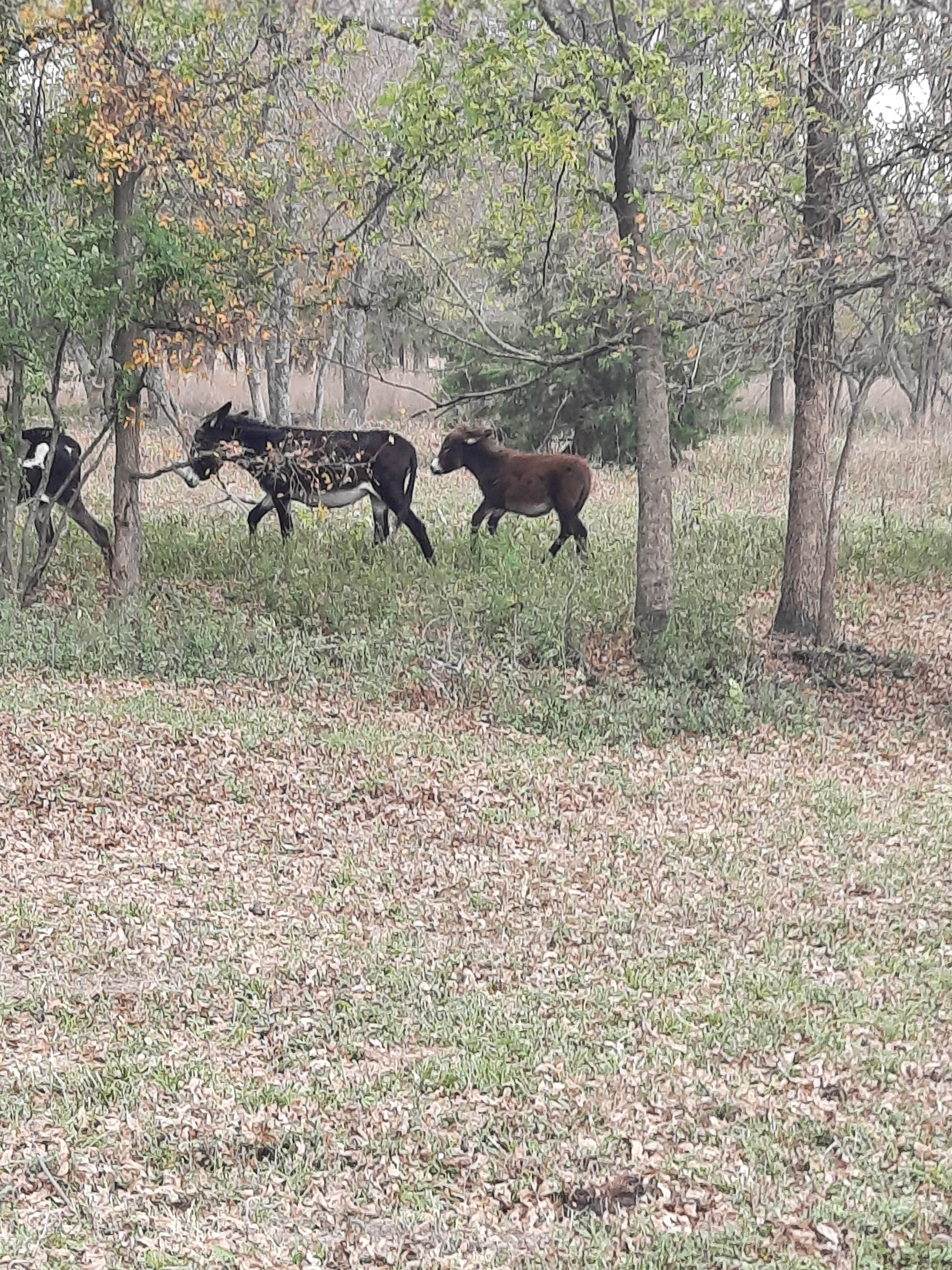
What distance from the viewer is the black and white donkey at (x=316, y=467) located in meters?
14.0

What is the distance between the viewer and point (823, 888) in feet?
24.3

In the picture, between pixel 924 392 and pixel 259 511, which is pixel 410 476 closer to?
pixel 259 511

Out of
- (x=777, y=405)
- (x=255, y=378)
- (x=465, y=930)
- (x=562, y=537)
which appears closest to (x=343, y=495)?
(x=562, y=537)

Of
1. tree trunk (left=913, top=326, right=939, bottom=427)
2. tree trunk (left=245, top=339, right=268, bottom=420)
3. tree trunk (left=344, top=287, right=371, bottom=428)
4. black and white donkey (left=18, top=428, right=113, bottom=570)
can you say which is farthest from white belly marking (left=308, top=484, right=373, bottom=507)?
tree trunk (left=344, top=287, right=371, bottom=428)

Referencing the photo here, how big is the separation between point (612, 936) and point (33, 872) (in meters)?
3.12

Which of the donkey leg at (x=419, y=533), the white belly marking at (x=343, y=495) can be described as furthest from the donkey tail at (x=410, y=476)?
the white belly marking at (x=343, y=495)

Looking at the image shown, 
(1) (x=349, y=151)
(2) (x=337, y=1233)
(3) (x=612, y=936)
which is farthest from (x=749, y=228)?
(2) (x=337, y=1233)

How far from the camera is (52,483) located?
1356 centimetres

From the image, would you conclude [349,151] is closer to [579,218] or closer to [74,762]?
[579,218]

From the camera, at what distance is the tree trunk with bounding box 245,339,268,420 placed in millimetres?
13977

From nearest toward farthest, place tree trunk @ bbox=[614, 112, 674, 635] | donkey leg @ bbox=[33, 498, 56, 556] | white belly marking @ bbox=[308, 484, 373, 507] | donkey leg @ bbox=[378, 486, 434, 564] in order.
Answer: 1. tree trunk @ bbox=[614, 112, 674, 635]
2. donkey leg @ bbox=[33, 498, 56, 556]
3. donkey leg @ bbox=[378, 486, 434, 564]
4. white belly marking @ bbox=[308, 484, 373, 507]

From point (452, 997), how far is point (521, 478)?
30.7 feet

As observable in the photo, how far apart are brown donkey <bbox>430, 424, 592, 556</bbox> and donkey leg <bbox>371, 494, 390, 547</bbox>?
0.72 meters

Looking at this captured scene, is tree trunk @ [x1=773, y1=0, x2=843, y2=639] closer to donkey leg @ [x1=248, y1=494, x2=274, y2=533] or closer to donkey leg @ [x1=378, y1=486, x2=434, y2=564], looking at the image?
donkey leg @ [x1=378, y1=486, x2=434, y2=564]
